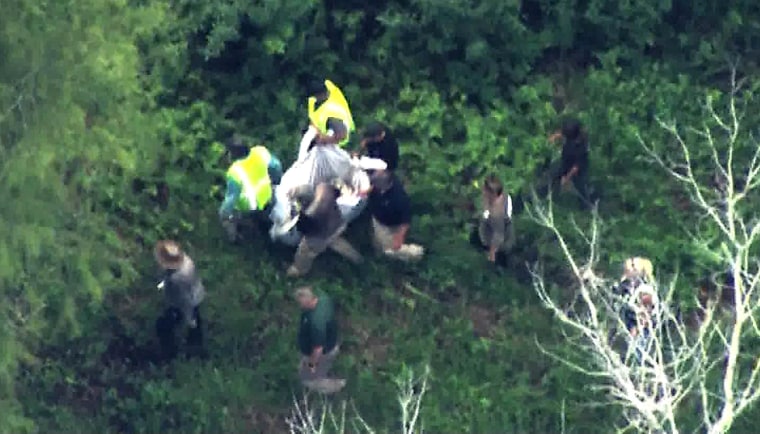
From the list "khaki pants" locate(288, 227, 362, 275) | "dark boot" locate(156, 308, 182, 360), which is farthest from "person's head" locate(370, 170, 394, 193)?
"dark boot" locate(156, 308, 182, 360)

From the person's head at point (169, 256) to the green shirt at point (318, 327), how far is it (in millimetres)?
1082

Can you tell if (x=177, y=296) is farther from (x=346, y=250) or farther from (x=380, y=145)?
(x=380, y=145)

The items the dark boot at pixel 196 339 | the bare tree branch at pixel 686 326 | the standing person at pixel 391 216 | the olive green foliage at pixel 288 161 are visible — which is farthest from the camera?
the standing person at pixel 391 216

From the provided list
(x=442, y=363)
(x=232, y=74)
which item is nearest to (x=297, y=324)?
(x=442, y=363)

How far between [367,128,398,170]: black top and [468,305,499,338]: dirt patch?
140cm

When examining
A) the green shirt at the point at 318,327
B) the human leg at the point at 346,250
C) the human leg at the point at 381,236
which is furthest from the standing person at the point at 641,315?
the human leg at the point at 346,250

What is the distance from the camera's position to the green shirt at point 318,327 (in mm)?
16141

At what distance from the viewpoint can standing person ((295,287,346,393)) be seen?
52.8 feet

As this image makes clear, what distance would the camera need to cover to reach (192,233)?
1831 cm

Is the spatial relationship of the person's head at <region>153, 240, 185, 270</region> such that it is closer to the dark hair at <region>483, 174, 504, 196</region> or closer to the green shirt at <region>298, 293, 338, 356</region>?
the green shirt at <region>298, 293, 338, 356</region>

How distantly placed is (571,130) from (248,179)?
9.14 feet

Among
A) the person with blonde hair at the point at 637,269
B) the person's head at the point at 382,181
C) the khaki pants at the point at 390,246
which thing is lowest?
the khaki pants at the point at 390,246

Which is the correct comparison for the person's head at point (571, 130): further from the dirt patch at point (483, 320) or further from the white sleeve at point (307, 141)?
the white sleeve at point (307, 141)

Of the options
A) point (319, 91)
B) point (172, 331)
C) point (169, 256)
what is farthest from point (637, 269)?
point (172, 331)
